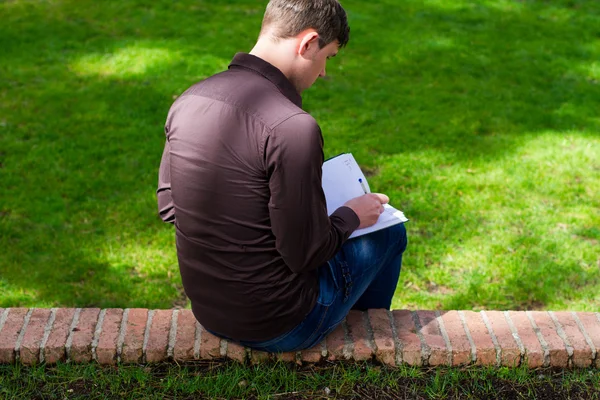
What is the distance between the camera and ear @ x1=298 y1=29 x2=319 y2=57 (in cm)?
218

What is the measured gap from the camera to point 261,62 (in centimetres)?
219

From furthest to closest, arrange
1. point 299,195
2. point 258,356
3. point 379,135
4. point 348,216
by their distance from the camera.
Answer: point 379,135, point 258,356, point 348,216, point 299,195

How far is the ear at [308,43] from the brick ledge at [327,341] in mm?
1056

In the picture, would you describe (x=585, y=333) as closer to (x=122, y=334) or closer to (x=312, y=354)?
(x=312, y=354)

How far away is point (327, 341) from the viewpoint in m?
2.60

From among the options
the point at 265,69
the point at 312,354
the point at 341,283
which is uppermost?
the point at 265,69

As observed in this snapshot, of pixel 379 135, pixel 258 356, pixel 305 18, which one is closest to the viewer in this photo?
pixel 305 18

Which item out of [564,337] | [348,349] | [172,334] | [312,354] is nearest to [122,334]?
[172,334]

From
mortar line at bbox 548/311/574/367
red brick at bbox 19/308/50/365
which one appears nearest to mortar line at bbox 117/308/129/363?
red brick at bbox 19/308/50/365

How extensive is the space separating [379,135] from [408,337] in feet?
8.55

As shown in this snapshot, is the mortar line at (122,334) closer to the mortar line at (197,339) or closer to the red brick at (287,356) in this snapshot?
the mortar line at (197,339)

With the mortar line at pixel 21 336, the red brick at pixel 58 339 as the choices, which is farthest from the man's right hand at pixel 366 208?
the mortar line at pixel 21 336

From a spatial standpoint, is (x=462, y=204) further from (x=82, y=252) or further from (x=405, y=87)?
(x=82, y=252)

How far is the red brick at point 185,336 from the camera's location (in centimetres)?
256
